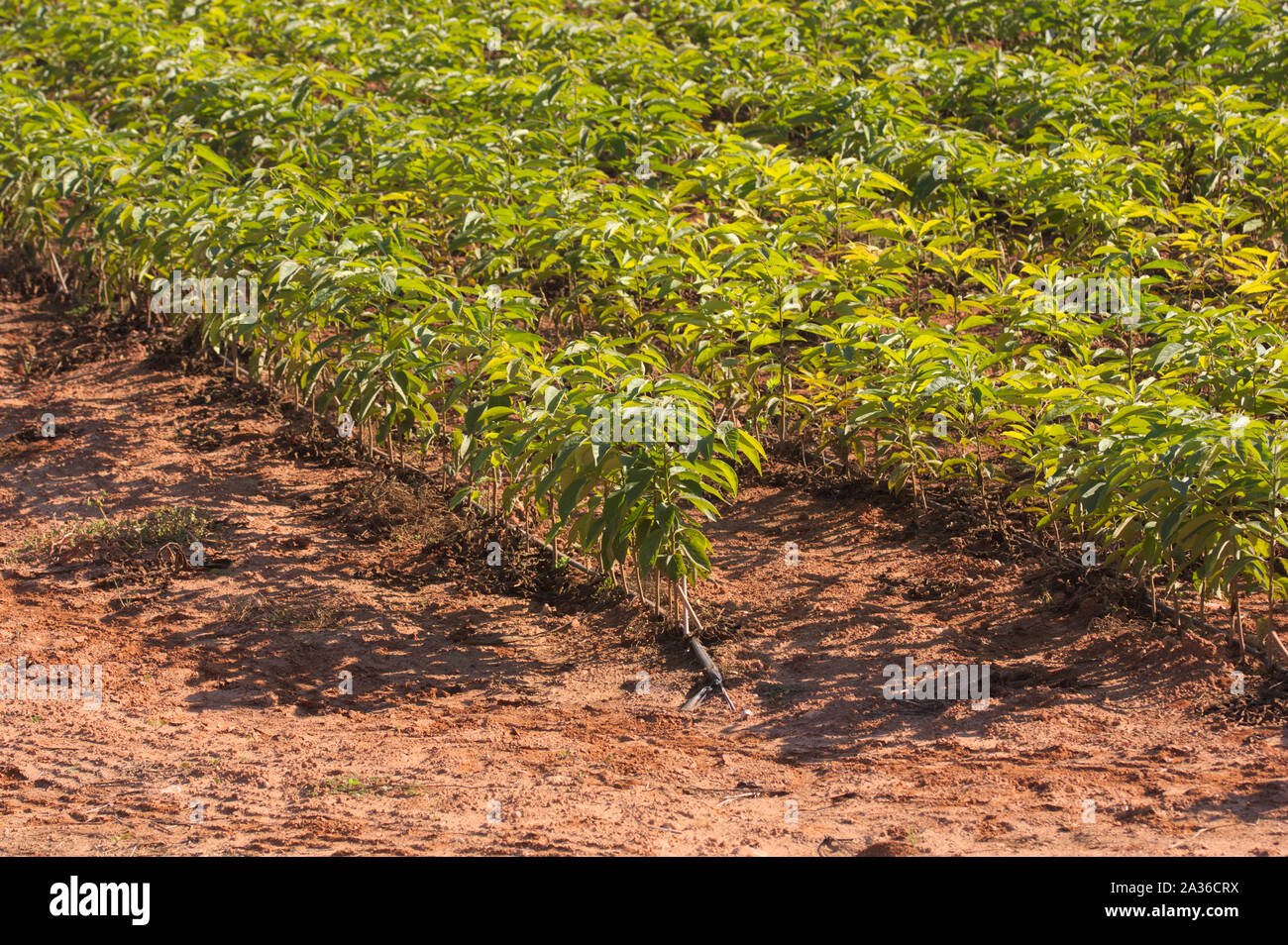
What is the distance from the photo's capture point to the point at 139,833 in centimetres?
324

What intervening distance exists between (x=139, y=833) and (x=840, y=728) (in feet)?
7.16

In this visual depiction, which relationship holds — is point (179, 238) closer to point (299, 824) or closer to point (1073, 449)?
point (299, 824)

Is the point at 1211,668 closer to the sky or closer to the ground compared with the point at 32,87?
closer to the ground

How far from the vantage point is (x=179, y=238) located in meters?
5.77

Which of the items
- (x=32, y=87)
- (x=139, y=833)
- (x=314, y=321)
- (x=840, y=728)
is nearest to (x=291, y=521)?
(x=314, y=321)

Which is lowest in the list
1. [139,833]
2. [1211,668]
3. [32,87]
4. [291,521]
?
[139,833]

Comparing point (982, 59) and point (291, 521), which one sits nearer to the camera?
point (291, 521)

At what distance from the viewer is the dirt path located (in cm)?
327

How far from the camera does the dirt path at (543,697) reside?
10.7ft

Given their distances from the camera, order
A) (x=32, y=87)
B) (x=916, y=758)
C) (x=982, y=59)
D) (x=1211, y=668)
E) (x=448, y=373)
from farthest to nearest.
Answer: (x=32, y=87) < (x=982, y=59) < (x=448, y=373) < (x=1211, y=668) < (x=916, y=758)

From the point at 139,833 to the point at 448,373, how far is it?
7.26 feet

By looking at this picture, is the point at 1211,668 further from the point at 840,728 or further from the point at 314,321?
the point at 314,321

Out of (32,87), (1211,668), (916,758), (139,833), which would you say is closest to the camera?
(139,833)

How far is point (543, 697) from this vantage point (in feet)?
13.5
